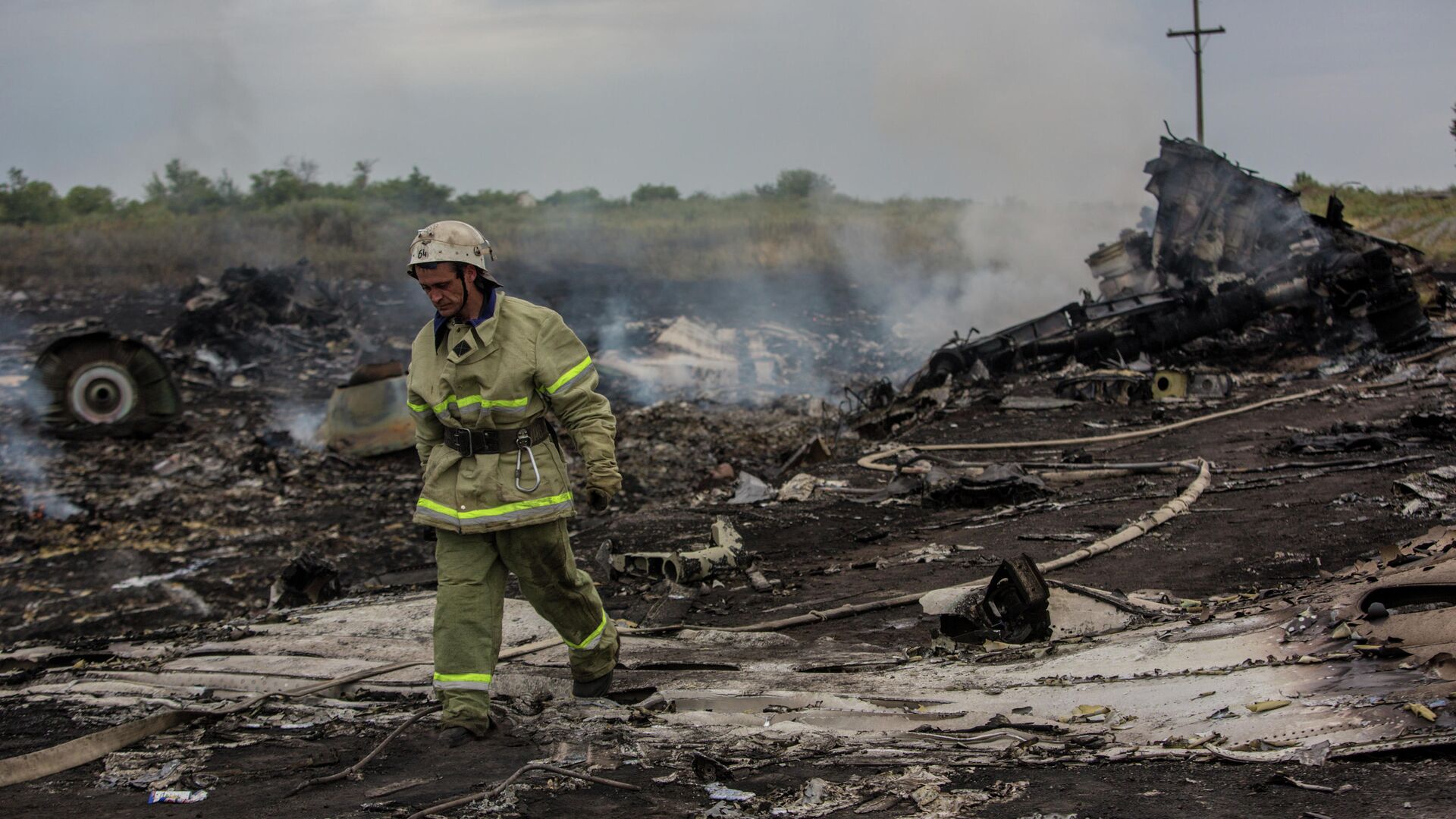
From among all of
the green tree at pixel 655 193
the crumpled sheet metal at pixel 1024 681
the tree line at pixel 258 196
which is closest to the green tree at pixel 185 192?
the tree line at pixel 258 196

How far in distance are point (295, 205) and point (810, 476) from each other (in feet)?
73.9

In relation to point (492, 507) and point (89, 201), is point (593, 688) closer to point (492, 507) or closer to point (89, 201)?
point (492, 507)

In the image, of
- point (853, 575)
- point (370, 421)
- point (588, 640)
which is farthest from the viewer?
point (370, 421)

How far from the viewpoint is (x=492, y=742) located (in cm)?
333

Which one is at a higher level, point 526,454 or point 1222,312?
point 1222,312

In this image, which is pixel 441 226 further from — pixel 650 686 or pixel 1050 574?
pixel 1050 574

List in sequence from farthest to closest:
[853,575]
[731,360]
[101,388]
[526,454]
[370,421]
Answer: [731,360], [101,388], [370,421], [853,575], [526,454]

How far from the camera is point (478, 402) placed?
349cm

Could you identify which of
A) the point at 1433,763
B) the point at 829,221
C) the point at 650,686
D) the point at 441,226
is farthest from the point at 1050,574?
the point at 829,221

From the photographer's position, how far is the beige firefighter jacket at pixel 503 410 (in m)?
3.46

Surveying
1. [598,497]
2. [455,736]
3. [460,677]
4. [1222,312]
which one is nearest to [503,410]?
[598,497]

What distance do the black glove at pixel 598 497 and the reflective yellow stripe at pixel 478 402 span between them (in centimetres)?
36

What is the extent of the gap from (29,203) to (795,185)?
26.4 meters

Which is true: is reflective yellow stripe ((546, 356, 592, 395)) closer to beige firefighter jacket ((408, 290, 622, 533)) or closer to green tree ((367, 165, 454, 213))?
beige firefighter jacket ((408, 290, 622, 533))
